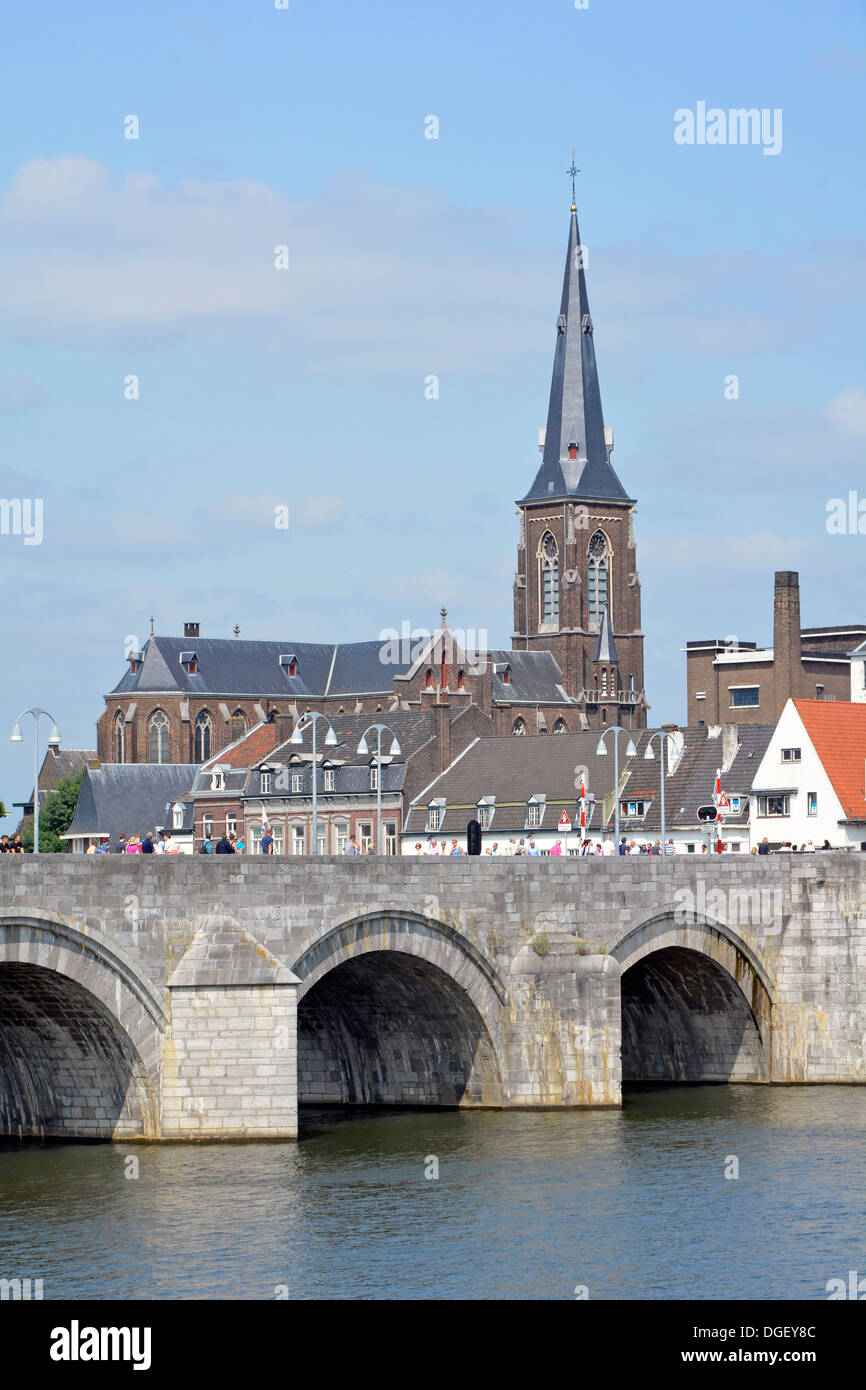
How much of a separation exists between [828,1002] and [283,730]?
6944 centimetres

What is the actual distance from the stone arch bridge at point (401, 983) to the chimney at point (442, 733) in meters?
46.6

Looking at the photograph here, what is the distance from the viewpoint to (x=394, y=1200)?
4169 centimetres

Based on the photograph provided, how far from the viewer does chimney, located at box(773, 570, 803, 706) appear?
373 ft

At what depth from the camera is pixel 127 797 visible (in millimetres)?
138750

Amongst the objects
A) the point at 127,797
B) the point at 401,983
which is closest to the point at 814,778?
the point at 401,983

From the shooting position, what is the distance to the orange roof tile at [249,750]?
132 metres

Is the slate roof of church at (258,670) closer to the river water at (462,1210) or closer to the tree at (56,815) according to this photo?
the tree at (56,815)

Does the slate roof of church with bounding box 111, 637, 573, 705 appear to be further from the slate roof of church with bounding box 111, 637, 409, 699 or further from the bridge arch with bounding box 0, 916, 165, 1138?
the bridge arch with bounding box 0, 916, 165, 1138

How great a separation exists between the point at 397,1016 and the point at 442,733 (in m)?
54.3

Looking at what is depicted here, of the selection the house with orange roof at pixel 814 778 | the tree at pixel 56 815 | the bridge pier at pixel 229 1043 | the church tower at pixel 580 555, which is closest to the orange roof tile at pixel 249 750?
the tree at pixel 56 815

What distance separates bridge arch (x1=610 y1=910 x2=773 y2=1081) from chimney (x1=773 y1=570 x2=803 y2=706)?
183ft

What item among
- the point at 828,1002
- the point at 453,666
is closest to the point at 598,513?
the point at 453,666

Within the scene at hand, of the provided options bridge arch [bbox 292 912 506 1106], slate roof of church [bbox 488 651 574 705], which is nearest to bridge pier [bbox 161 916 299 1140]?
bridge arch [bbox 292 912 506 1106]

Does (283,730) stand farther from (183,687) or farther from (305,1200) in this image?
(305,1200)
